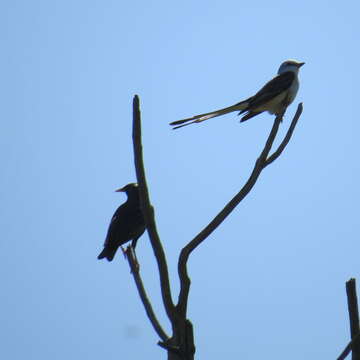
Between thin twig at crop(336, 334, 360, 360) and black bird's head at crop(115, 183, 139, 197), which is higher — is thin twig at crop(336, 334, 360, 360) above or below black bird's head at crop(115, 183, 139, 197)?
below

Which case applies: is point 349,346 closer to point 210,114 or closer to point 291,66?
point 210,114

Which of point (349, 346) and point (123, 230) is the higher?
point (123, 230)

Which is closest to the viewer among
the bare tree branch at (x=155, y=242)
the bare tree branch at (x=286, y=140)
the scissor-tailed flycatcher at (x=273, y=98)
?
the bare tree branch at (x=155, y=242)

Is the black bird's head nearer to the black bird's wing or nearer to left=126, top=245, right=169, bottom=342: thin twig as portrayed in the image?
the black bird's wing

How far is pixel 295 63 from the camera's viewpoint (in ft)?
27.3

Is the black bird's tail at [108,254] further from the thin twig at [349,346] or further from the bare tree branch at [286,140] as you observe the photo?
the thin twig at [349,346]

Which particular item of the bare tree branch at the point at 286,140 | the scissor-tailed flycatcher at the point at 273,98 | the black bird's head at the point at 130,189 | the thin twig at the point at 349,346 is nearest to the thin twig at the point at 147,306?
the thin twig at the point at 349,346

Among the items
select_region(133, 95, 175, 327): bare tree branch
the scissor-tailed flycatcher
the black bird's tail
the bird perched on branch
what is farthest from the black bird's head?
select_region(133, 95, 175, 327): bare tree branch

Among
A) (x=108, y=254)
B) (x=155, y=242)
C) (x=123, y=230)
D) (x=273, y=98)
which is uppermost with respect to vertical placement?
(x=273, y=98)

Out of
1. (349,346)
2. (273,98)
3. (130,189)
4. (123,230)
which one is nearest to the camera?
(349,346)

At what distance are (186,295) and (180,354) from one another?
1.06 feet

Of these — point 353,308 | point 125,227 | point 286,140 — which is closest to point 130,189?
point 125,227

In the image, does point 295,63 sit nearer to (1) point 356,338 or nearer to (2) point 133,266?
(2) point 133,266

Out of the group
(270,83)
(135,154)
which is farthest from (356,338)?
(270,83)
